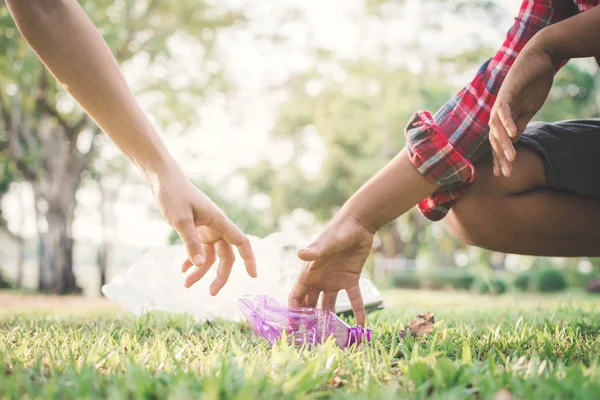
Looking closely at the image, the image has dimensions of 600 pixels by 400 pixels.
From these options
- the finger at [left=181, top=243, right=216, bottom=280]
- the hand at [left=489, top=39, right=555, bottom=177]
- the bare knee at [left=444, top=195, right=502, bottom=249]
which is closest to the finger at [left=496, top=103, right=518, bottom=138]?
the hand at [left=489, top=39, right=555, bottom=177]

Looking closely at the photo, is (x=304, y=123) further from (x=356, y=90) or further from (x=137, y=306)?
(x=137, y=306)

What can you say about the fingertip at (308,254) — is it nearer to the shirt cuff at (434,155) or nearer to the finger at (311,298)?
the finger at (311,298)

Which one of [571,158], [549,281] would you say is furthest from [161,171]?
[549,281]

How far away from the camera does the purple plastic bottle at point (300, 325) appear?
68.9 inches

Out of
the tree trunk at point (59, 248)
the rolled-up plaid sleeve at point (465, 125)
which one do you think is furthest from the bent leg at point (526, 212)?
the tree trunk at point (59, 248)

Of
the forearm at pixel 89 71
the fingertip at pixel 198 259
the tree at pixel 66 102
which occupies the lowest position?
the fingertip at pixel 198 259

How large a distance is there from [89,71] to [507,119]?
131 cm

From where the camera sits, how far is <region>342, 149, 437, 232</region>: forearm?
2.03 metres

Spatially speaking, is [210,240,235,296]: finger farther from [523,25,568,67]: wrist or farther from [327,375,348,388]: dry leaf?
[523,25,568,67]: wrist

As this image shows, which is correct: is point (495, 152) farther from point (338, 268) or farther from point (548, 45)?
point (338, 268)

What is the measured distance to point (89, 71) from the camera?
5.41ft

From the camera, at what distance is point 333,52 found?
70.9ft

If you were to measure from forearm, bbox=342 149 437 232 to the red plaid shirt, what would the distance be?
0.04 metres

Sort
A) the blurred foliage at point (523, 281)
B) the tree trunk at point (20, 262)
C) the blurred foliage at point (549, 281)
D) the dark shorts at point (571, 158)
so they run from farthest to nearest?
the tree trunk at point (20, 262)
the blurred foliage at point (523, 281)
the blurred foliage at point (549, 281)
the dark shorts at point (571, 158)
